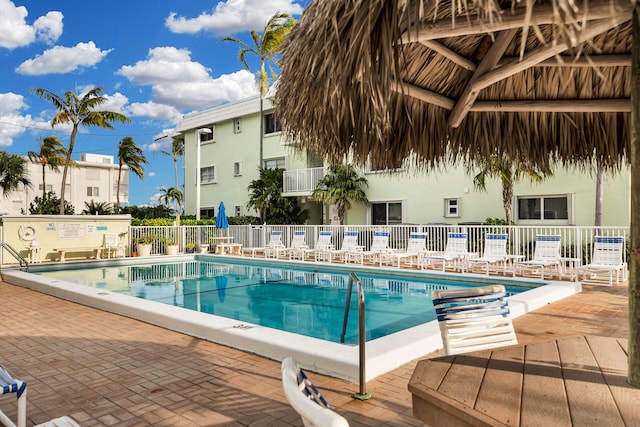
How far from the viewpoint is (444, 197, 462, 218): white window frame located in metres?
17.3

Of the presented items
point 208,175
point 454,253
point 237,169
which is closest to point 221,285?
point 454,253

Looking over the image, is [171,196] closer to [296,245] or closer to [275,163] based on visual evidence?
[275,163]

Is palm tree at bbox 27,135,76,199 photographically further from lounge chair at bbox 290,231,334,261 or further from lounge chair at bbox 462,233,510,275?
lounge chair at bbox 462,233,510,275

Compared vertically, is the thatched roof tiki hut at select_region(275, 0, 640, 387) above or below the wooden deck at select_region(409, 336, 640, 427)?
above

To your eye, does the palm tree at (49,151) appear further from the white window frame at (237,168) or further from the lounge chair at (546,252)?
the lounge chair at (546,252)

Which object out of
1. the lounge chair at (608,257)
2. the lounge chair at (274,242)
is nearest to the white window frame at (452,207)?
the lounge chair at (274,242)

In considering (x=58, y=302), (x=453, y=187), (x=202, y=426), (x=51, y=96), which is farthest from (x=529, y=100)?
(x=51, y=96)

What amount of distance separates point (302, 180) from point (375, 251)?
8438 millimetres

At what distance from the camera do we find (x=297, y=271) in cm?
1438

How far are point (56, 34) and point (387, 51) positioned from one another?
237 feet

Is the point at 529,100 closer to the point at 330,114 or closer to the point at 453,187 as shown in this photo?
the point at 330,114

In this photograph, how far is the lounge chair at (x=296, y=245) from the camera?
1633 cm

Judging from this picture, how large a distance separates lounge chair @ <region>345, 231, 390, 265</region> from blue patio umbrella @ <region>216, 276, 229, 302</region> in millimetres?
4143

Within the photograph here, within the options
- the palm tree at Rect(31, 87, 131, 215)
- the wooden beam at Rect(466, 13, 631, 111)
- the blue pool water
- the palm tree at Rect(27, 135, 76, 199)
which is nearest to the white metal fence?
the blue pool water
